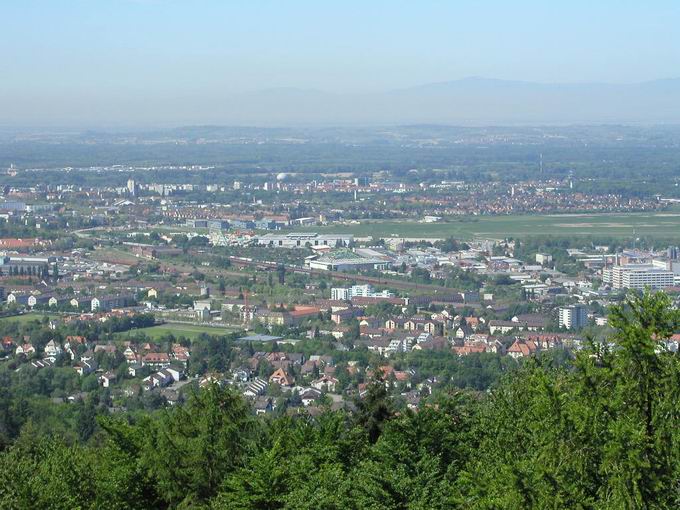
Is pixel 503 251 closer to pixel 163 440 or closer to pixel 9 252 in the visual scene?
pixel 9 252

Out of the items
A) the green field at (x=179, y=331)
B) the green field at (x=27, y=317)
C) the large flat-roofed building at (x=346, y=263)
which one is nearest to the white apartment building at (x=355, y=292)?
the large flat-roofed building at (x=346, y=263)

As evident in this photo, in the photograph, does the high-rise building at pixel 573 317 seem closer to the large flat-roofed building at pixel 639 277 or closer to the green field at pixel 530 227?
the large flat-roofed building at pixel 639 277

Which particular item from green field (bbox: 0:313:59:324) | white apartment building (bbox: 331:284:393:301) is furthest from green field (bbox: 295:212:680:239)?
green field (bbox: 0:313:59:324)

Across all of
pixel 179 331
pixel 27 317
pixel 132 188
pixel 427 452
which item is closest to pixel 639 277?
pixel 179 331

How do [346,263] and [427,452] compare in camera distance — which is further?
[346,263]

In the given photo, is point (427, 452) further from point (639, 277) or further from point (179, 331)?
point (639, 277)

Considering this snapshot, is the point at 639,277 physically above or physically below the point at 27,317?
below

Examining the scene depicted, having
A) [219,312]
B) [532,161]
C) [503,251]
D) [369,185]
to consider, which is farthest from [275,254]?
[532,161]
